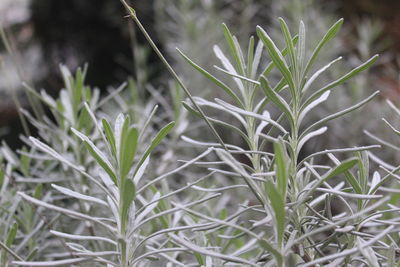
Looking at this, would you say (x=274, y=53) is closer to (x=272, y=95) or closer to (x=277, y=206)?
(x=272, y=95)

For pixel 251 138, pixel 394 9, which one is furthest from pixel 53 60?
pixel 251 138

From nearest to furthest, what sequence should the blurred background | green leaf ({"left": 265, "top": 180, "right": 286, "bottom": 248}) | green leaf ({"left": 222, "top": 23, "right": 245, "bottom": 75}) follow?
green leaf ({"left": 265, "top": 180, "right": 286, "bottom": 248}) → green leaf ({"left": 222, "top": 23, "right": 245, "bottom": 75}) → the blurred background

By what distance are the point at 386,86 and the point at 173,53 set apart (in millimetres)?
819

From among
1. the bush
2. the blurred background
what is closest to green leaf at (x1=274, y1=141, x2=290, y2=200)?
the bush

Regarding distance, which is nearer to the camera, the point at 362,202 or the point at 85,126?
the point at 362,202

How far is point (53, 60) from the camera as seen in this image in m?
2.30

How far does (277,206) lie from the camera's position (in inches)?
14.5

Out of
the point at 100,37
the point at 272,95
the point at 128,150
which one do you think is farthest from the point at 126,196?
the point at 100,37

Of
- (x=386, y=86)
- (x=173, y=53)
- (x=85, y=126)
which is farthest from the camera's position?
(x=386, y=86)

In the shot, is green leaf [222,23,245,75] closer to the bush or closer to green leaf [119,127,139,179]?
the bush

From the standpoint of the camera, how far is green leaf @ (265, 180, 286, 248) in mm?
358

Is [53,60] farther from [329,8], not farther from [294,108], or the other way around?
[294,108]

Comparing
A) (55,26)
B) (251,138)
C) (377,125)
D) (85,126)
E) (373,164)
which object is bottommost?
(251,138)

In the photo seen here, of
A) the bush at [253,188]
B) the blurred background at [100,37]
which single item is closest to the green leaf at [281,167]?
the bush at [253,188]
